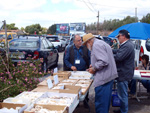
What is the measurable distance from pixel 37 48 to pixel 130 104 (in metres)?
4.17

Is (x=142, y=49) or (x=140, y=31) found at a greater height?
(x=140, y=31)

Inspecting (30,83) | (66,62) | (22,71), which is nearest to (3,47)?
(22,71)

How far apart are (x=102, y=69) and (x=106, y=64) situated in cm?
15

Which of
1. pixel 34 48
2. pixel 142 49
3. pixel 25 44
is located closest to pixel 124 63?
pixel 34 48

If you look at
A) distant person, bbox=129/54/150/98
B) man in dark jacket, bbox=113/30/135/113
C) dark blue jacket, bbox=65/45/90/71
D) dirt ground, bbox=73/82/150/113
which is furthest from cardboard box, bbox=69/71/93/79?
distant person, bbox=129/54/150/98

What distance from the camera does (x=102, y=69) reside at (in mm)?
3357

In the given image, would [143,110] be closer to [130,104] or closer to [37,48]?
[130,104]

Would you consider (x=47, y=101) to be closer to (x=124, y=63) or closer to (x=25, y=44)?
(x=124, y=63)

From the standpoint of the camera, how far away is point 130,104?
214 inches

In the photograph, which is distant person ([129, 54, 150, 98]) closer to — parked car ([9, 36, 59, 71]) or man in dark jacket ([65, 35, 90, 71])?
man in dark jacket ([65, 35, 90, 71])

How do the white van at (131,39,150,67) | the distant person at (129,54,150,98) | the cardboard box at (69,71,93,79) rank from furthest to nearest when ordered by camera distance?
the white van at (131,39,150,67)
the distant person at (129,54,150,98)
the cardboard box at (69,71,93,79)

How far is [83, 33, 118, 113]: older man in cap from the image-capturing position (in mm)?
3246

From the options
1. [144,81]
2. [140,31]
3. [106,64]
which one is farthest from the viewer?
[140,31]

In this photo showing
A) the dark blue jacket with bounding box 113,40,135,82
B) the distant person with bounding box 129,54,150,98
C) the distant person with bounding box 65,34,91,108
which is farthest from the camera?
the distant person with bounding box 129,54,150,98
